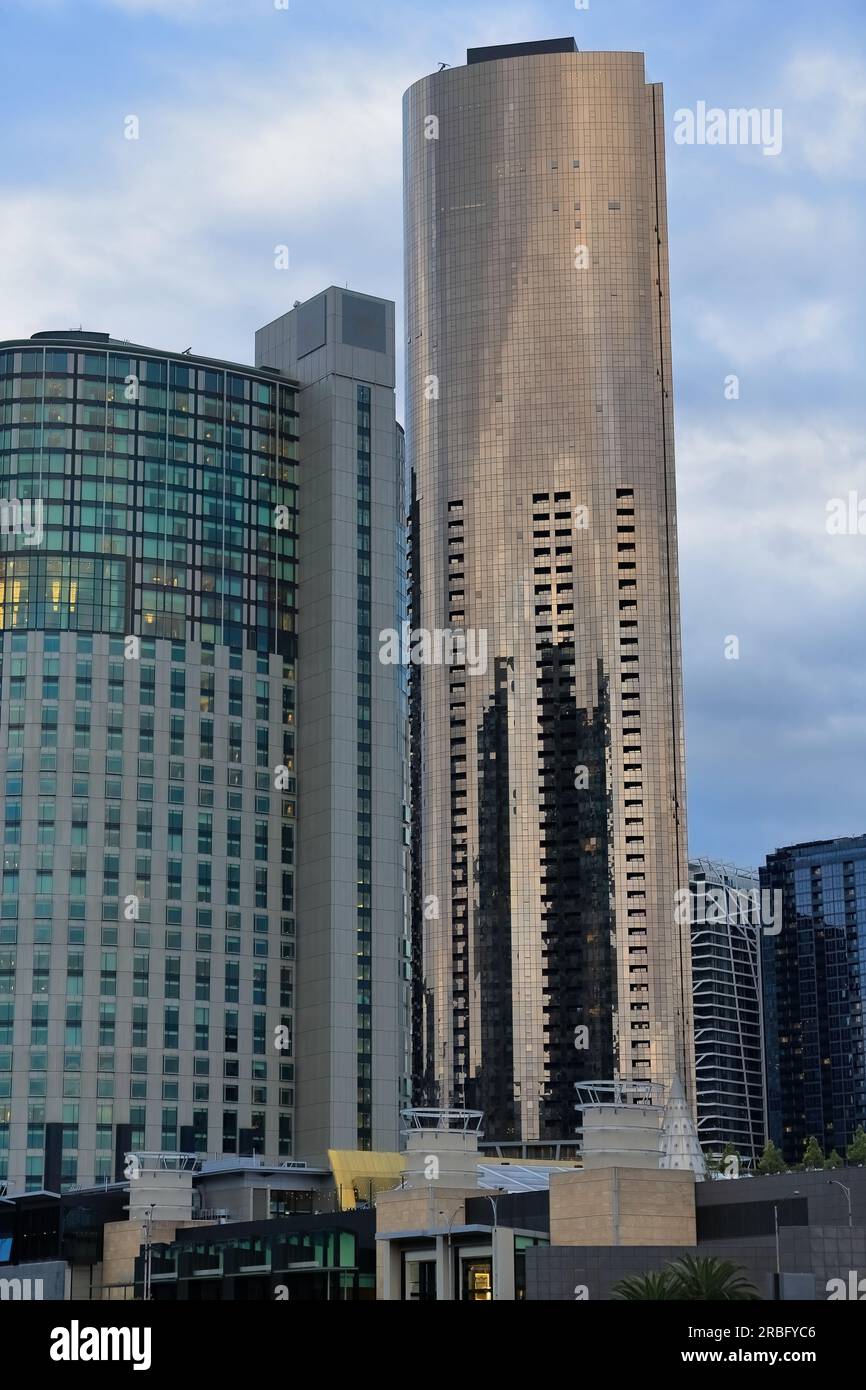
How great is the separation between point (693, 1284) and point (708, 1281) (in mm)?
565

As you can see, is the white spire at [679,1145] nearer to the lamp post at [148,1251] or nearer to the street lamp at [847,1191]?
the street lamp at [847,1191]

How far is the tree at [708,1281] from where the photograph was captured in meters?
66.9

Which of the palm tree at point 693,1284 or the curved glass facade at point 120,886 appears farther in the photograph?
the curved glass facade at point 120,886

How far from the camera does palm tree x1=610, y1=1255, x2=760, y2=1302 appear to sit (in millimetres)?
66938

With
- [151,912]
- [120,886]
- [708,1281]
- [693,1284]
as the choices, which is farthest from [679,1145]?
[120,886]

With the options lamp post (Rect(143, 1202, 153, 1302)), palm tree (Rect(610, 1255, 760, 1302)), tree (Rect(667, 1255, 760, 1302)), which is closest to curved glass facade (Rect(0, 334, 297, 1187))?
lamp post (Rect(143, 1202, 153, 1302))

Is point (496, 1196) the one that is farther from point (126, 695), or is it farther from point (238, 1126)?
point (126, 695)

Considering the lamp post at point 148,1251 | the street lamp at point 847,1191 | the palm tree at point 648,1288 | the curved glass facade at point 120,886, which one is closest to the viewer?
the palm tree at point 648,1288

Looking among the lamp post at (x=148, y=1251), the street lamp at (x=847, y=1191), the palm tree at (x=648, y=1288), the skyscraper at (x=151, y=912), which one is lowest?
the lamp post at (x=148, y=1251)

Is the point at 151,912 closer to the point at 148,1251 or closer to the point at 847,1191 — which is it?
the point at 148,1251

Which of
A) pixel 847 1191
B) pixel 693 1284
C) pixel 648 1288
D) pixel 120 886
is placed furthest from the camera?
pixel 120 886

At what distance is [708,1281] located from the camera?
221ft

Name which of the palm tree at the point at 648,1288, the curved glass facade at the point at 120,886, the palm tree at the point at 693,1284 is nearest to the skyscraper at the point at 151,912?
the curved glass facade at the point at 120,886
